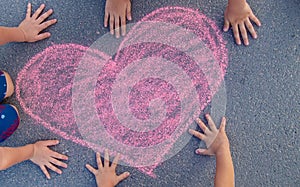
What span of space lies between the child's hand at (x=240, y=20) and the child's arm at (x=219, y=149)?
0.90ft

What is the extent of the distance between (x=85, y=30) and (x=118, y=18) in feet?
0.38

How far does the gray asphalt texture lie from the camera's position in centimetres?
124

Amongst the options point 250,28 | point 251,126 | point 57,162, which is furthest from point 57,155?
point 250,28

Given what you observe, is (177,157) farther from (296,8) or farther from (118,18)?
(296,8)

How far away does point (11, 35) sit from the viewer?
1.20m

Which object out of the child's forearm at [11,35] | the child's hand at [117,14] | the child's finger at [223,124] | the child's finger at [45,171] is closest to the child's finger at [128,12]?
the child's hand at [117,14]

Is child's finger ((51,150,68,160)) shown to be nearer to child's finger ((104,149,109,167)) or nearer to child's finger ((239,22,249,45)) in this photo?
child's finger ((104,149,109,167))

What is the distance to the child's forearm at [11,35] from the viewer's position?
3.87 ft

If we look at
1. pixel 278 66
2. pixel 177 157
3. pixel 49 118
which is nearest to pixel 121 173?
pixel 177 157

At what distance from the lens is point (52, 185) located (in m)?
1.25

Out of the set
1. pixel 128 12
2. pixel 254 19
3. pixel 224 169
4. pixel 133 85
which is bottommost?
pixel 224 169

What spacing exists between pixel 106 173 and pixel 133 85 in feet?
0.96

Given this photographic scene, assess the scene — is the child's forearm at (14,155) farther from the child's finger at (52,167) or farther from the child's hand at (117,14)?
the child's hand at (117,14)

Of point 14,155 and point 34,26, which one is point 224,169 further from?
point 34,26
